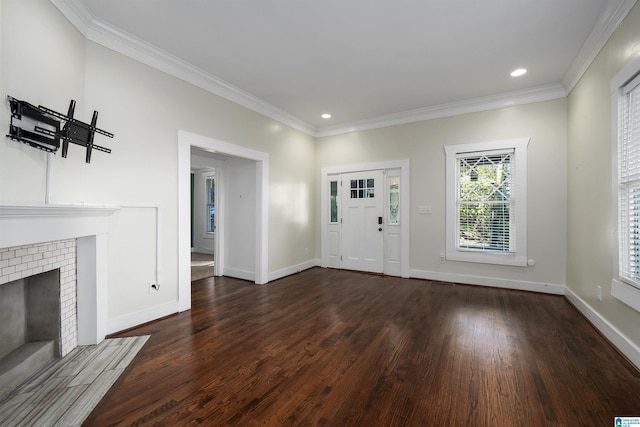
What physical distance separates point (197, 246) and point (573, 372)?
324 inches

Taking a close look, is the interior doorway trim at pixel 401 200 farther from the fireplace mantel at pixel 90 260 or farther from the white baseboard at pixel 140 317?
the fireplace mantel at pixel 90 260

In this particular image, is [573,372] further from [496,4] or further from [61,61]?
[61,61]

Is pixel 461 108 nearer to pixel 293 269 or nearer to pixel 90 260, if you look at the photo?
pixel 293 269

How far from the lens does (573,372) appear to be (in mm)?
2045

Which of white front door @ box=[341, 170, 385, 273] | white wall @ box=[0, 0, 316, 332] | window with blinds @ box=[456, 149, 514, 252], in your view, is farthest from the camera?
white front door @ box=[341, 170, 385, 273]

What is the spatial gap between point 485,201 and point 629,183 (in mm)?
1997

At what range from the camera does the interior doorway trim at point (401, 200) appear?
4.87 metres

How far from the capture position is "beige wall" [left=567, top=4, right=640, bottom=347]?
7.61 ft

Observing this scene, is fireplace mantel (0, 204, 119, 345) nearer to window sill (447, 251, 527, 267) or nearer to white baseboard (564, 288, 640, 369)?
white baseboard (564, 288, 640, 369)

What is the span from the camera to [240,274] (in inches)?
189

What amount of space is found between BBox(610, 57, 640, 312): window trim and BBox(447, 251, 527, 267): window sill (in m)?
1.62

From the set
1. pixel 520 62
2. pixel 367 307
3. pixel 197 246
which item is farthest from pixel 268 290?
pixel 197 246

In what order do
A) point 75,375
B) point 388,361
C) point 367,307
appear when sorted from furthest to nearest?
point 367,307 → point 388,361 → point 75,375

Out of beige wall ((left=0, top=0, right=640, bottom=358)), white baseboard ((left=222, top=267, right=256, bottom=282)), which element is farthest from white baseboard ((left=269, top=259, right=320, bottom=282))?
white baseboard ((left=222, top=267, right=256, bottom=282))
